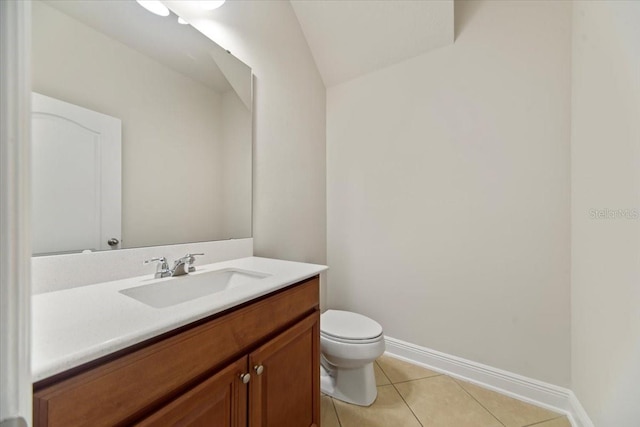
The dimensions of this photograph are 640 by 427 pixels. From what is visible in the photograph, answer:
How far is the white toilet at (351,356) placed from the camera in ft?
4.50

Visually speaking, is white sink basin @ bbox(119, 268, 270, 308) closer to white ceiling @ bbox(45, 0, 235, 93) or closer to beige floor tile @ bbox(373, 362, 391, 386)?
white ceiling @ bbox(45, 0, 235, 93)

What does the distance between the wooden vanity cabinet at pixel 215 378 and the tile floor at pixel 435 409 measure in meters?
0.37

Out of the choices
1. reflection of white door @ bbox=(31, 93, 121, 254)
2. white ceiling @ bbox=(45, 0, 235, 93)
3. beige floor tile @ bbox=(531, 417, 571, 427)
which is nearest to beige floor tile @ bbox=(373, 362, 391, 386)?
beige floor tile @ bbox=(531, 417, 571, 427)

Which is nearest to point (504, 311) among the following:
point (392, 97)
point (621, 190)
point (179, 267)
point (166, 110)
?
point (621, 190)

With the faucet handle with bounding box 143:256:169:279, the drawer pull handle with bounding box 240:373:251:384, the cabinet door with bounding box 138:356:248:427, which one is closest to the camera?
A: the cabinet door with bounding box 138:356:248:427

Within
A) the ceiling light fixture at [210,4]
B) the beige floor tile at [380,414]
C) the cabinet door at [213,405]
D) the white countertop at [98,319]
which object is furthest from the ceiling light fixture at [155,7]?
the beige floor tile at [380,414]

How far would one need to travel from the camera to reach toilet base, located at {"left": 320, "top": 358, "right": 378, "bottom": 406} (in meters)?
1.44

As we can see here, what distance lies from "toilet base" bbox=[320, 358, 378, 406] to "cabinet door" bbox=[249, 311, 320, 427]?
0.38 metres

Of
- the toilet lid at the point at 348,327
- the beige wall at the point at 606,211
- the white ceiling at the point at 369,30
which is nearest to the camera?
the beige wall at the point at 606,211

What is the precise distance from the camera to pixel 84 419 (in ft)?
1.58

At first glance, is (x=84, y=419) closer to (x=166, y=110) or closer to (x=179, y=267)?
(x=179, y=267)

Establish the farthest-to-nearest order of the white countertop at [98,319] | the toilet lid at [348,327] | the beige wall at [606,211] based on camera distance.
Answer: the toilet lid at [348,327] < the beige wall at [606,211] < the white countertop at [98,319]

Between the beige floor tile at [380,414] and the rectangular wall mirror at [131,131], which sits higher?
the rectangular wall mirror at [131,131]

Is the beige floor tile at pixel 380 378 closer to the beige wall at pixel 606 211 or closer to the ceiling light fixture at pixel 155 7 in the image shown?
the beige wall at pixel 606 211
